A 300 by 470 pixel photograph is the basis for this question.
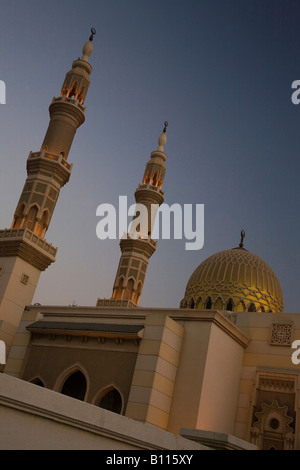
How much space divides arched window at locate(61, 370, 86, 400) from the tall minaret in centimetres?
307

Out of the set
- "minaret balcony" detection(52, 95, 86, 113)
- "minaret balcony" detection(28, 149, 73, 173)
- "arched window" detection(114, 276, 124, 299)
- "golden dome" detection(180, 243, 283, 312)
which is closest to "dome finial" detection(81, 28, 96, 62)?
"minaret balcony" detection(52, 95, 86, 113)

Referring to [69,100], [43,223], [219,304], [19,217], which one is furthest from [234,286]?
[69,100]

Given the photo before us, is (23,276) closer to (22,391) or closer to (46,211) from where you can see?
(46,211)

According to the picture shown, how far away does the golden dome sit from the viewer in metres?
22.2

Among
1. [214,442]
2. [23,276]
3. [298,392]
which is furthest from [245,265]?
[214,442]

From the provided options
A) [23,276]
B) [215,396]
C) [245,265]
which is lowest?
[215,396]

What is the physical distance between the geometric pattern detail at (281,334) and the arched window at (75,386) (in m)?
6.61

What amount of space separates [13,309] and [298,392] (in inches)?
418

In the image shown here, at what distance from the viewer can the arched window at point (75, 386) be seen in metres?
16.5

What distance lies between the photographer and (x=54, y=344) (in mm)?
15945

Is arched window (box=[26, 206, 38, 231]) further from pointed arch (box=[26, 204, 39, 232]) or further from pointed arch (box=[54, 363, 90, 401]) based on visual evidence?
pointed arch (box=[54, 363, 90, 401])

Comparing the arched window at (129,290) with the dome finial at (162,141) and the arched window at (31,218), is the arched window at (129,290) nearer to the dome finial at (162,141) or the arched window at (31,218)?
the arched window at (31,218)

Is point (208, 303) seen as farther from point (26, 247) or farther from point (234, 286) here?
point (26, 247)

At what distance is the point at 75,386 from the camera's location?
16609mm
